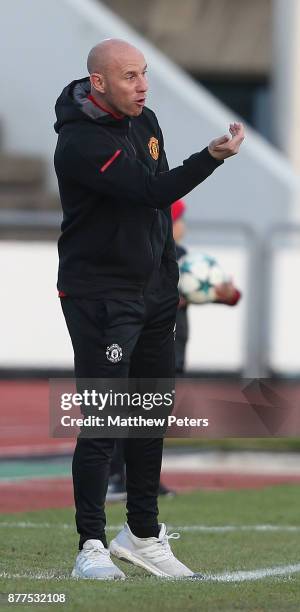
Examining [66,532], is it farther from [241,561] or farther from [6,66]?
[6,66]

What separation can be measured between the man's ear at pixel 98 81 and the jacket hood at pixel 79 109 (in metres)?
0.06

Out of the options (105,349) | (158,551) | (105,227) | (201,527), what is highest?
(105,227)

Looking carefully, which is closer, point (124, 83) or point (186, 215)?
point (124, 83)

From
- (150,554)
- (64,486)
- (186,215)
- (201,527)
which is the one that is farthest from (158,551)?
(186,215)

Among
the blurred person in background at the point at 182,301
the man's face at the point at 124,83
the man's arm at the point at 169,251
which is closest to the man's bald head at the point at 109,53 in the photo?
the man's face at the point at 124,83

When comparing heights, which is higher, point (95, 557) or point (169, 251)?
point (169, 251)

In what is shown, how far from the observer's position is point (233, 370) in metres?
15.4

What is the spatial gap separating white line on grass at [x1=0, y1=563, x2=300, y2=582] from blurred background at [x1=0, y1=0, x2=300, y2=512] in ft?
17.2

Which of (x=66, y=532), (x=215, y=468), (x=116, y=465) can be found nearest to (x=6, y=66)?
(x=215, y=468)

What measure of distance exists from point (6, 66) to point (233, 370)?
16.0ft

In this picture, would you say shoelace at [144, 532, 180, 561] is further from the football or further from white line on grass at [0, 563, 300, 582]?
the football

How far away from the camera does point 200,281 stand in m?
9.20

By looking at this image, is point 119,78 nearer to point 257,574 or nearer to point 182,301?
point 257,574

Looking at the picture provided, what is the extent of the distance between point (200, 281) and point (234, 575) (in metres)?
3.43
